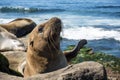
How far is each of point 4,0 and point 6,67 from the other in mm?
48696

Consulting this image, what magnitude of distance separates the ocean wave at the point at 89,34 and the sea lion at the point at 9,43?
7851 millimetres

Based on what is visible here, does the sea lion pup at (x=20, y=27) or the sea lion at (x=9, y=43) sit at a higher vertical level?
the sea lion at (x=9, y=43)

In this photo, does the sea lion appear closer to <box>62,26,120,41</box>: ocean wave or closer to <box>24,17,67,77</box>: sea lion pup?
<box>24,17,67,77</box>: sea lion pup

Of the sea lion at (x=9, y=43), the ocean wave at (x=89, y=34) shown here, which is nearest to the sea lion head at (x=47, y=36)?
the sea lion at (x=9, y=43)

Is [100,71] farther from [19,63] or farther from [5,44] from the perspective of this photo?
[5,44]

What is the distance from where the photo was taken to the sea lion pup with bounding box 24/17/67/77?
24.0ft

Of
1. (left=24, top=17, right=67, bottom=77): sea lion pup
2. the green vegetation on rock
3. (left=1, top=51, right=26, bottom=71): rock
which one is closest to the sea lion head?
(left=24, top=17, right=67, bottom=77): sea lion pup

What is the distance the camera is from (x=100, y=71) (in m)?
4.63

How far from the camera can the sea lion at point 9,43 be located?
37.5 feet

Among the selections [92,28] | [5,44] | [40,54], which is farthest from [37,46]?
[92,28]

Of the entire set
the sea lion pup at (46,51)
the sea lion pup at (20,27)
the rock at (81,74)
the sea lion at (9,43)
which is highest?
the rock at (81,74)

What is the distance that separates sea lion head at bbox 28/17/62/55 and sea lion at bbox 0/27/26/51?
12.2ft

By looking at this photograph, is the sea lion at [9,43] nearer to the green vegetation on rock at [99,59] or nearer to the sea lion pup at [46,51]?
the green vegetation on rock at [99,59]

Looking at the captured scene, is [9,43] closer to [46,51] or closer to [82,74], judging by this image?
[46,51]
